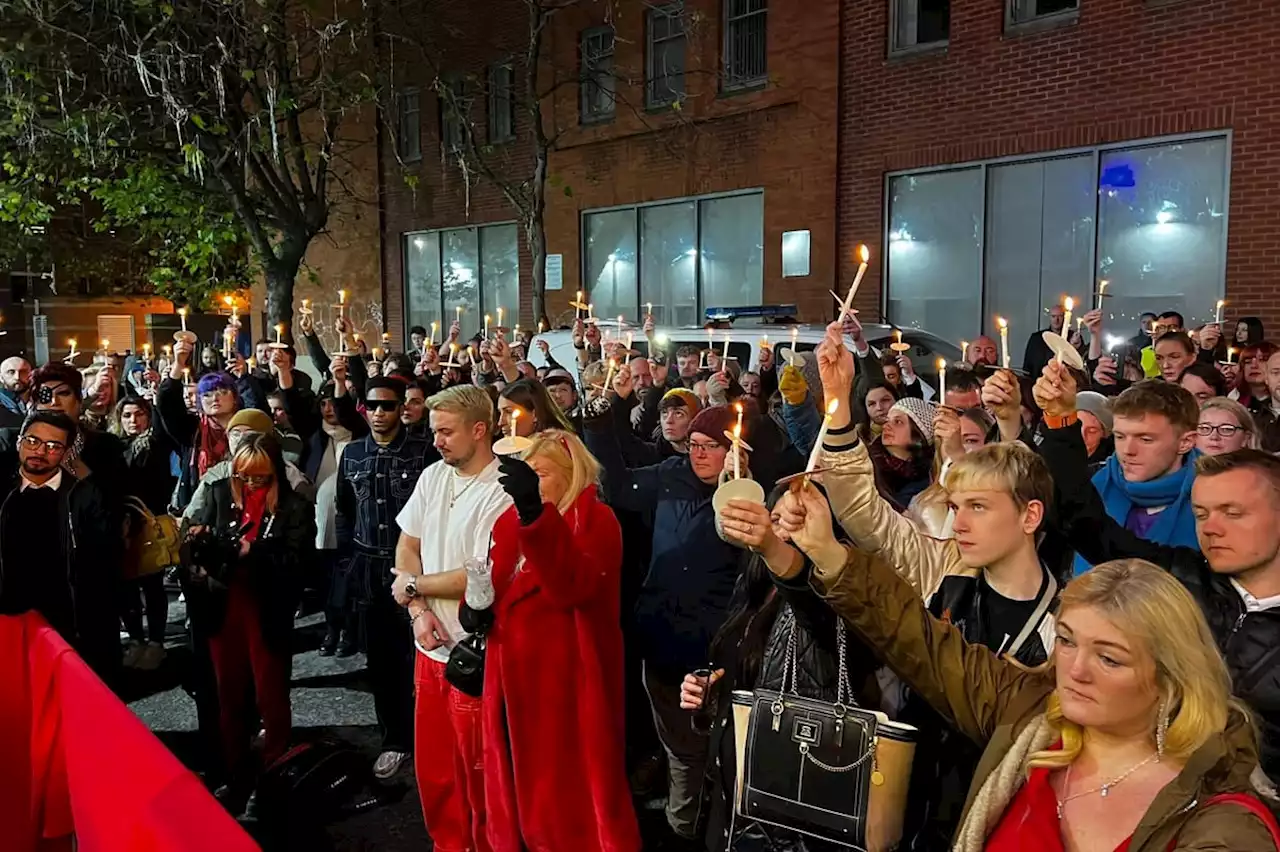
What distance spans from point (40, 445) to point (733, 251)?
12396 mm

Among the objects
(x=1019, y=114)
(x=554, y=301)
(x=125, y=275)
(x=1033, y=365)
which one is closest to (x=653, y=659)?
(x=1033, y=365)

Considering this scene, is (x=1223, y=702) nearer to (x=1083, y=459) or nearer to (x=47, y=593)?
(x=1083, y=459)

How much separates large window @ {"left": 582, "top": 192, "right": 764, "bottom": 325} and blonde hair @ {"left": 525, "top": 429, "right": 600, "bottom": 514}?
38.6 ft

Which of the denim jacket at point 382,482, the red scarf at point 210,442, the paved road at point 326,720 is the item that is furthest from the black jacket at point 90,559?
the red scarf at point 210,442

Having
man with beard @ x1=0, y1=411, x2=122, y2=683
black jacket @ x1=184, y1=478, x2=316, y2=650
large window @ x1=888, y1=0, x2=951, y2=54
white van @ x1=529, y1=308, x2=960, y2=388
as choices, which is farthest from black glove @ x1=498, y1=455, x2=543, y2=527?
large window @ x1=888, y1=0, x2=951, y2=54

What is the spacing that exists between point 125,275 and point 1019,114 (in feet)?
88.9

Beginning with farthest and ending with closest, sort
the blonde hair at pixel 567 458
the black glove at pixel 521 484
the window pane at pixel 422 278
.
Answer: the window pane at pixel 422 278
the blonde hair at pixel 567 458
the black glove at pixel 521 484

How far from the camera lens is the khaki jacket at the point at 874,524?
3154 mm

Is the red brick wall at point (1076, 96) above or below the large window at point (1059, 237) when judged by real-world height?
above

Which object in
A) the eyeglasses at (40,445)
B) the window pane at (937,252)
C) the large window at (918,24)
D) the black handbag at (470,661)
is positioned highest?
the large window at (918,24)

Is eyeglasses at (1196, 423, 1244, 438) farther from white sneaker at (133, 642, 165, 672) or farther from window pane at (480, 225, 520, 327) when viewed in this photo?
window pane at (480, 225, 520, 327)

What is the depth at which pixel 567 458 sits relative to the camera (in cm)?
401

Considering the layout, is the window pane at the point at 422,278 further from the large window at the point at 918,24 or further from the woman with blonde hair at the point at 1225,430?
the woman with blonde hair at the point at 1225,430

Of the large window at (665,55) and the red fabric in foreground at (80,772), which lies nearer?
the red fabric in foreground at (80,772)
